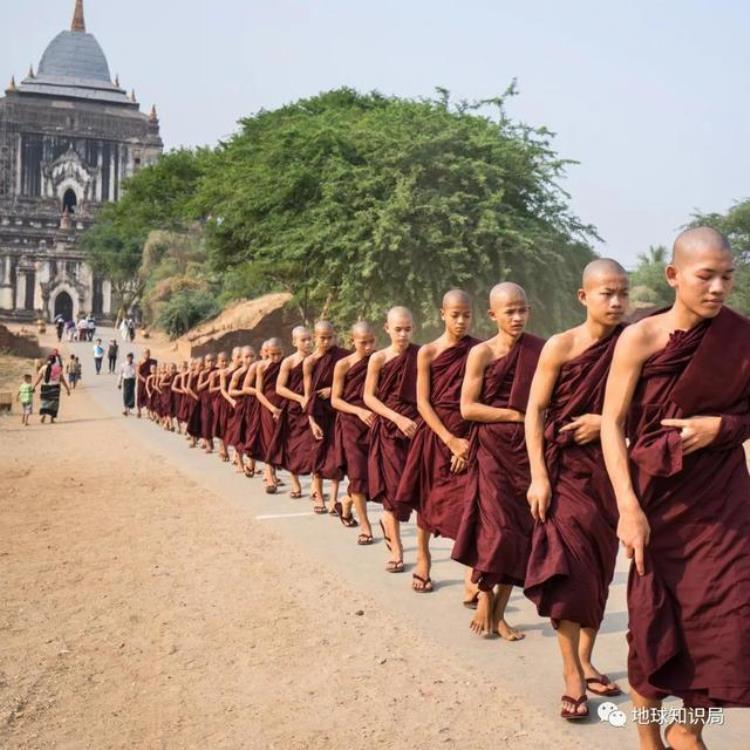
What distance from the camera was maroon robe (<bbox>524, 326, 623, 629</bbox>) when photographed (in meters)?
4.17

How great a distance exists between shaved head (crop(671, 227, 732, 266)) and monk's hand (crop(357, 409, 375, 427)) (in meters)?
4.09

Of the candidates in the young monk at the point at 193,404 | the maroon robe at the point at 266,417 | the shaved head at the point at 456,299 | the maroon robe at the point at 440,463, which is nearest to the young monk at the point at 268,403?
the maroon robe at the point at 266,417

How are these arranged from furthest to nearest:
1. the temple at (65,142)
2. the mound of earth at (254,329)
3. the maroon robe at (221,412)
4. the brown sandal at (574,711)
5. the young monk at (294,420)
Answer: the temple at (65,142) → the mound of earth at (254,329) → the maroon robe at (221,412) → the young monk at (294,420) → the brown sandal at (574,711)

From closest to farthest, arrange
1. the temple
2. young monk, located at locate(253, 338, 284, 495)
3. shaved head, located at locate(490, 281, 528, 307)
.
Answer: shaved head, located at locate(490, 281, 528, 307) < young monk, located at locate(253, 338, 284, 495) < the temple

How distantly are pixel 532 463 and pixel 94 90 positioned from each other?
83848 mm

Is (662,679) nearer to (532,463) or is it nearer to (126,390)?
(532,463)

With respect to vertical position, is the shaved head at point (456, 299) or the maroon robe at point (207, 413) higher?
the shaved head at point (456, 299)

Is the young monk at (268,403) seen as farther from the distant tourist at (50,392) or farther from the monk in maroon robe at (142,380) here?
the monk in maroon robe at (142,380)

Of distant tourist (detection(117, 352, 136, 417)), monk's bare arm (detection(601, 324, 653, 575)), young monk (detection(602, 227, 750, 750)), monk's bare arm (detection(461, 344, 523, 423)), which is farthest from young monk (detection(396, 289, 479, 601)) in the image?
distant tourist (detection(117, 352, 136, 417))

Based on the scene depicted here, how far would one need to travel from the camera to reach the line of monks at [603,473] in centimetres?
332

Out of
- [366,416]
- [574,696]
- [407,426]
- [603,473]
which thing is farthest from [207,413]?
[574,696]

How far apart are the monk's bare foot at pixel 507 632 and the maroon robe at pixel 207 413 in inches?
414

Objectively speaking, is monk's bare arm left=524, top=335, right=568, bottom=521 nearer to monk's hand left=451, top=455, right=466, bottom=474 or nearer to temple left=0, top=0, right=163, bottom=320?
monk's hand left=451, top=455, right=466, bottom=474

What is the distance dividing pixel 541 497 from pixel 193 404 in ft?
41.7
